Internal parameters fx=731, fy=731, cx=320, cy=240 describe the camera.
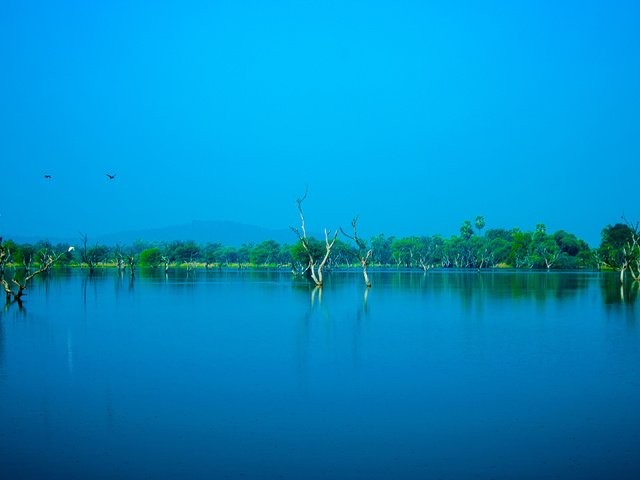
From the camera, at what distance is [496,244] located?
139 meters

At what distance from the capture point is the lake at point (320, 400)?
31.8 feet

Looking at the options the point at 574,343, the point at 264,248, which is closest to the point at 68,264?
the point at 264,248

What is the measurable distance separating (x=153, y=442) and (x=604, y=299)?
3538cm

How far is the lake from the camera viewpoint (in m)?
9.69

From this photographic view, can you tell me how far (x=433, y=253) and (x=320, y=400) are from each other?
13099 centimetres

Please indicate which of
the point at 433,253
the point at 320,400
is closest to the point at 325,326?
the point at 320,400

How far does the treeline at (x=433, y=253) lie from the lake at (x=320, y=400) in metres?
74.8

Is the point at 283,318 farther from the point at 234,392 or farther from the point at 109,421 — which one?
the point at 109,421

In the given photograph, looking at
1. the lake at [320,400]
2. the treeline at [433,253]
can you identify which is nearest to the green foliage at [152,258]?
the treeline at [433,253]

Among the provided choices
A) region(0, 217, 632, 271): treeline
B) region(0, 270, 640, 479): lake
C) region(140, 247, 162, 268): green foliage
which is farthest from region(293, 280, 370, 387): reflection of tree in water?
region(140, 247, 162, 268): green foliage

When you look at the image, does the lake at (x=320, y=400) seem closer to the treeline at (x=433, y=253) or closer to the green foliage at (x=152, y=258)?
the treeline at (x=433, y=253)

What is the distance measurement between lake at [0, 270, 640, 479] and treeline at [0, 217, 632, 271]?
7483 centimetres

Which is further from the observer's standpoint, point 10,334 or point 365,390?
point 10,334

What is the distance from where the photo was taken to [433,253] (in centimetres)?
14250
